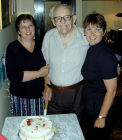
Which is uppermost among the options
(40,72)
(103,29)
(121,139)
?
(103,29)

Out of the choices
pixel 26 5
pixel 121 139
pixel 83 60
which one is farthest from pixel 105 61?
pixel 26 5

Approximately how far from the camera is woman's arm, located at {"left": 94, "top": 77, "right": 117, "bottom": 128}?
1.34 meters

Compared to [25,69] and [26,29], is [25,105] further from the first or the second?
[26,29]

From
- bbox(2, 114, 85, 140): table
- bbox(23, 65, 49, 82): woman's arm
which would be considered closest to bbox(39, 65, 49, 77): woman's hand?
bbox(23, 65, 49, 82): woman's arm

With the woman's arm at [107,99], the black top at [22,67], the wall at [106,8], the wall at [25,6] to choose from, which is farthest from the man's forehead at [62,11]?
the wall at [106,8]

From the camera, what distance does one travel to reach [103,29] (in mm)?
1374

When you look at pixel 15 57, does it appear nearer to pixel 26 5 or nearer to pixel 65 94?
pixel 65 94

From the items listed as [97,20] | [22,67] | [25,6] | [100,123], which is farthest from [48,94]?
[25,6]

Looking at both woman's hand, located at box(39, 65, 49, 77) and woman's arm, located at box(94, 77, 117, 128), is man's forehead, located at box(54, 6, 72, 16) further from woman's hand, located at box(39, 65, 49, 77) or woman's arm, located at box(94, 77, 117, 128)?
woman's arm, located at box(94, 77, 117, 128)

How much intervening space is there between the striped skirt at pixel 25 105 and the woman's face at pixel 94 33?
740 mm

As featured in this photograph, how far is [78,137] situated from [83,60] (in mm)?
667

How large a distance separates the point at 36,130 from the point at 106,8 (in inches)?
227

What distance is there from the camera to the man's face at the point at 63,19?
5.08 feet

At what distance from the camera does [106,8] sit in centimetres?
618
